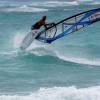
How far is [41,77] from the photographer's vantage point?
2548cm

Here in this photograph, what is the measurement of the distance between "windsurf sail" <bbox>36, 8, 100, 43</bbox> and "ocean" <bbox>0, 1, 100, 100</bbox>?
1.45 m

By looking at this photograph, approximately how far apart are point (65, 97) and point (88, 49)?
41.5 ft

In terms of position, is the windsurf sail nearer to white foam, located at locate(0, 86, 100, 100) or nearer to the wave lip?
white foam, located at locate(0, 86, 100, 100)

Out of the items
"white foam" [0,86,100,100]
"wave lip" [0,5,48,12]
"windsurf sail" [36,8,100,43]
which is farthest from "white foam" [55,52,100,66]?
"wave lip" [0,5,48,12]

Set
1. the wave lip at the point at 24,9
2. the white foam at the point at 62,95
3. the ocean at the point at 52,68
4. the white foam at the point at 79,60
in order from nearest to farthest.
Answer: the white foam at the point at 62,95 → the ocean at the point at 52,68 → the white foam at the point at 79,60 → the wave lip at the point at 24,9

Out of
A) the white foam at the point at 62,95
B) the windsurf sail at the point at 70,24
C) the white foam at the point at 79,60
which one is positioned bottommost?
the white foam at the point at 79,60

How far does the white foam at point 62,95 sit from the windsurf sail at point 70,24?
589 cm

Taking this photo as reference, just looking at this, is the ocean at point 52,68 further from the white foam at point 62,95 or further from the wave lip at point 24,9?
the wave lip at point 24,9

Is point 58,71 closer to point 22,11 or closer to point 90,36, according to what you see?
point 90,36

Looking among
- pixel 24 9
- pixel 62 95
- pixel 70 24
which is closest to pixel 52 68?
pixel 70 24

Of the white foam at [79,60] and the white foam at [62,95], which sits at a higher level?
the white foam at [62,95]

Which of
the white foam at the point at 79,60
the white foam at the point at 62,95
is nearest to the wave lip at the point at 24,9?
the white foam at the point at 79,60

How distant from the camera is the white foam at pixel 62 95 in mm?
21062

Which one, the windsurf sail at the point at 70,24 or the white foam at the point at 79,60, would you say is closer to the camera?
the windsurf sail at the point at 70,24
